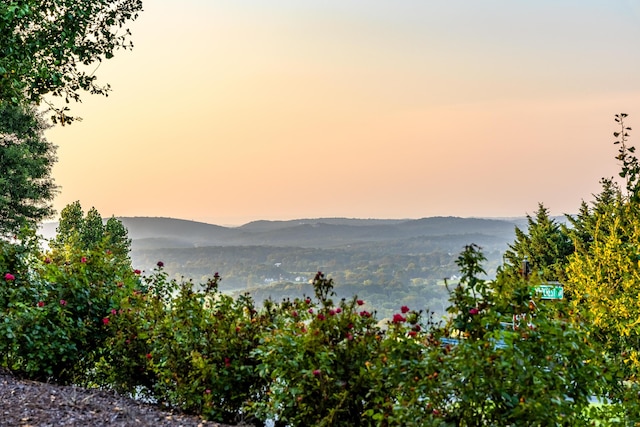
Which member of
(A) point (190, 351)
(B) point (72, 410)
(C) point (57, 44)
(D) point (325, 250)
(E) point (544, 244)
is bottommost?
(D) point (325, 250)

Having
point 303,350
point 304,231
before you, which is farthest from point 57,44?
point 304,231

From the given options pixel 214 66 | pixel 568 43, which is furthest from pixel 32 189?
pixel 568 43

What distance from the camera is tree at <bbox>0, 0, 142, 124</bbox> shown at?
7.34 meters

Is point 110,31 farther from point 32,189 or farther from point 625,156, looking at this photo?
point 32,189

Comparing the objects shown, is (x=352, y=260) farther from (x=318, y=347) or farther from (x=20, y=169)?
(x=318, y=347)

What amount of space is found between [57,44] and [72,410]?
Result: 6.37 metres

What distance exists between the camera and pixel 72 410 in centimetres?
457

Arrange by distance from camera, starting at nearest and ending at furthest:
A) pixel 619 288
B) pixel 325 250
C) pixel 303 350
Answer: pixel 303 350 < pixel 619 288 < pixel 325 250

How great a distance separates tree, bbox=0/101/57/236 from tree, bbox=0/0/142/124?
13.4 meters

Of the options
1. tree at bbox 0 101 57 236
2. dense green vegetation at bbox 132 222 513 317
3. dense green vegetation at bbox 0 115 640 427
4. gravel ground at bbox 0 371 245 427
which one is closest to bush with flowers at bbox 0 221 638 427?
dense green vegetation at bbox 0 115 640 427

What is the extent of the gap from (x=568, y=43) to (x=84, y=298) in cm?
1548

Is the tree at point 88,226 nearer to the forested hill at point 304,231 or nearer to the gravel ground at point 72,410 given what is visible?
the gravel ground at point 72,410

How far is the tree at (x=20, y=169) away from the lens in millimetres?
23000

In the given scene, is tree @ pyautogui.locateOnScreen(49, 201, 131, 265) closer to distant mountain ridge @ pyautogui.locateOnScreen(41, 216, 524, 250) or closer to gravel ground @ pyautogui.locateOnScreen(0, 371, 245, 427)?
gravel ground @ pyautogui.locateOnScreen(0, 371, 245, 427)
